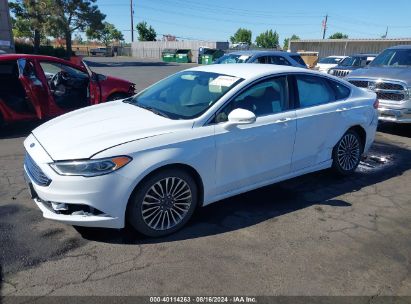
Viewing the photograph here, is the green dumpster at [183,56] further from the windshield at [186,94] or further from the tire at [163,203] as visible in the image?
the tire at [163,203]

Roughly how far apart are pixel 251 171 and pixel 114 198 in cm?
156

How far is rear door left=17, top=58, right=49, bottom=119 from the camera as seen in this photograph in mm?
6980

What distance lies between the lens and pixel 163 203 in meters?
3.58

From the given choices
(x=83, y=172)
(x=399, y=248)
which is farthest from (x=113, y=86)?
(x=399, y=248)

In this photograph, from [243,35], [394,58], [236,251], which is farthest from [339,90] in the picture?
[243,35]

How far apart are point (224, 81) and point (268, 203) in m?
1.55

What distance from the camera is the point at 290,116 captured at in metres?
4.35

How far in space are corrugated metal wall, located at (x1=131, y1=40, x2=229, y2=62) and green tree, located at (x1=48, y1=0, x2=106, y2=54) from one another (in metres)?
15.2

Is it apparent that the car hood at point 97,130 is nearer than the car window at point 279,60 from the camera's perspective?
Yes

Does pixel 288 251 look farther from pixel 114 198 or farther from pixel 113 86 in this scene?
pixel 113 86

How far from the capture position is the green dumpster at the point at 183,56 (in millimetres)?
49406

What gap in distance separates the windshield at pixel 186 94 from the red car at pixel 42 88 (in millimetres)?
3262

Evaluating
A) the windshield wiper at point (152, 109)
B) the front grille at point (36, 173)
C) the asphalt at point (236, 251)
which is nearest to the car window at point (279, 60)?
the asphalt at point (236, 251)

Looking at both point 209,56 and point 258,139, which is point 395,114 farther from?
point 209,56
